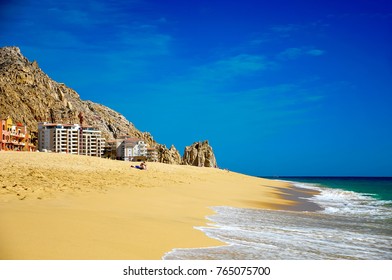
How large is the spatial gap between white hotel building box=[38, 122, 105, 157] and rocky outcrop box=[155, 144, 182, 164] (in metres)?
27.6

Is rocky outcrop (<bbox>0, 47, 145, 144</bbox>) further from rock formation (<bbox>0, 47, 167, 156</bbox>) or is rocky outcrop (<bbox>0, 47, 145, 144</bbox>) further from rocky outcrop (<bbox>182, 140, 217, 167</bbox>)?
rocky outcrop (<bbox>182, 140, 217, 167</bbox>)

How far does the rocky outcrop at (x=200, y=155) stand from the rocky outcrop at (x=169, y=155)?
810 cm

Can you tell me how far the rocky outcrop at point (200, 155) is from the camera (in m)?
124

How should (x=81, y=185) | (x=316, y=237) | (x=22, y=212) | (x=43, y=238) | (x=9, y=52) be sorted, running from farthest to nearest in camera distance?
(x=9, y=52), (x=81, y=185), (x=316, y=237), (x=22, y=212), (x=43, y=238)

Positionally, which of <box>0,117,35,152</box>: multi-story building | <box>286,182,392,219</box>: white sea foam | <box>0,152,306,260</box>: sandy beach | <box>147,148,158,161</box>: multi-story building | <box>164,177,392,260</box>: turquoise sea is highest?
<box>0,117,35,152</box>: multi-story building

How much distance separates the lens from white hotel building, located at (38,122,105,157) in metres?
112

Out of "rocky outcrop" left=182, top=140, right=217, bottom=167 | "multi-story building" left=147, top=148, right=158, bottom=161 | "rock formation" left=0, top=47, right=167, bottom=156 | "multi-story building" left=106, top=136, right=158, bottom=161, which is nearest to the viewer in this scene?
"rock formation" left=0, top=47, right=167, bottom=156

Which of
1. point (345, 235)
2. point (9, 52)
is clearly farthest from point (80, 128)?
point (345, 235)

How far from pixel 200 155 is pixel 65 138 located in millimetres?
43177

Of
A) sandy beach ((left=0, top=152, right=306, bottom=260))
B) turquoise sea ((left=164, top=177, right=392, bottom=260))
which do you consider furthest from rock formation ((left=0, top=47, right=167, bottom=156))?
→ turquoise sea ((left=164, top=177, right=392, bottom=260))

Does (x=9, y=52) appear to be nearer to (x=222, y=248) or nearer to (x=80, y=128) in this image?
(x=80, y=128)

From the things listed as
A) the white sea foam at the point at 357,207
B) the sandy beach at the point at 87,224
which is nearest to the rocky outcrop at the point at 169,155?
the white sea foam at the point at 357,207
